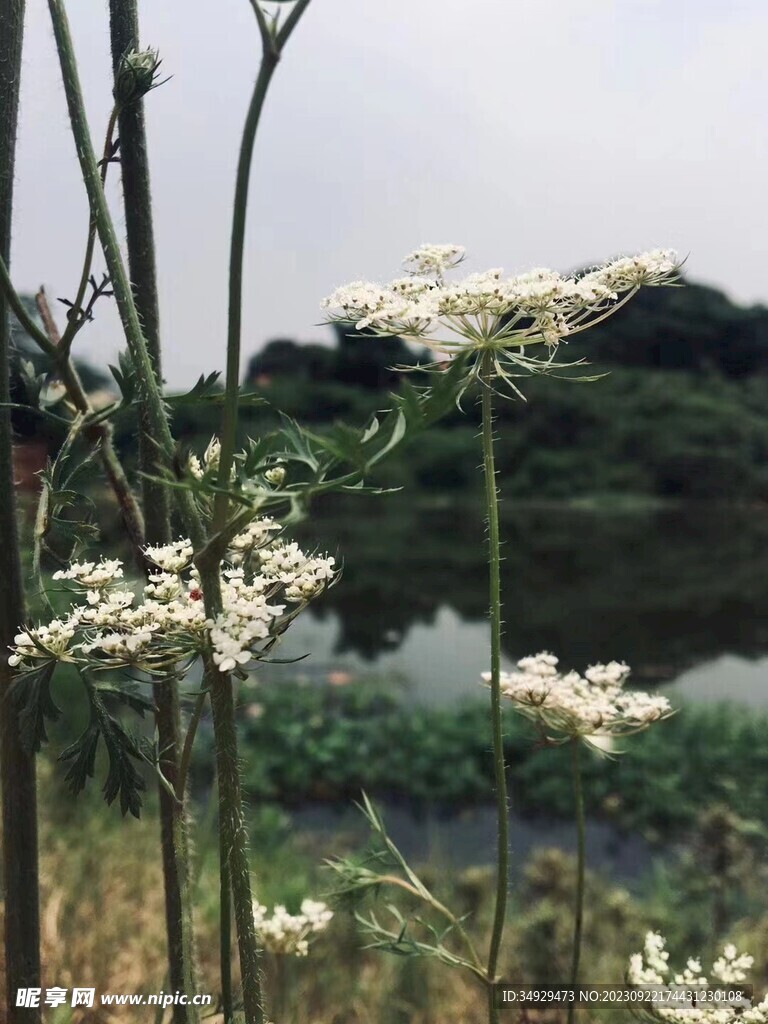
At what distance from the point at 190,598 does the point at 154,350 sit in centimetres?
26

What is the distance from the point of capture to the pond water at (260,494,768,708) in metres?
6.35

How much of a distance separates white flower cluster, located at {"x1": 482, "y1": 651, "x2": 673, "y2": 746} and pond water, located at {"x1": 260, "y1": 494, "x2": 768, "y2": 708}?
4432 millimetres

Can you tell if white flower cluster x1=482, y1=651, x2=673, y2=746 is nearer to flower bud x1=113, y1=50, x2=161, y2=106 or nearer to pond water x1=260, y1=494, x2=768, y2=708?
flower bud x1=113, y1=50, x2=161, y2=106

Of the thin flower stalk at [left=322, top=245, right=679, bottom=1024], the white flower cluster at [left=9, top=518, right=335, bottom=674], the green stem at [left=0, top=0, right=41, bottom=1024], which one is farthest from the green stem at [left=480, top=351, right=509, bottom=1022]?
the green stem at [left=0, top=0, right=41, bottom=1024]

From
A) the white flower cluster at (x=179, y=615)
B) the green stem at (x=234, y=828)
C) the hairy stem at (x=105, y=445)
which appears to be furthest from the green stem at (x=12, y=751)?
the green stem at (x=234, y=828)

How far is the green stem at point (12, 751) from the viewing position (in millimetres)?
771

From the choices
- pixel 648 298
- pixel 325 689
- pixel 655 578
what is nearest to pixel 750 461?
pixel 655 578

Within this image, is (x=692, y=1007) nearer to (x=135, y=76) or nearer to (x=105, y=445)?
(x=105, y=445)

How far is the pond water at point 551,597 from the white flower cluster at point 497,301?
15.2ft

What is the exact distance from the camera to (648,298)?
13.0m

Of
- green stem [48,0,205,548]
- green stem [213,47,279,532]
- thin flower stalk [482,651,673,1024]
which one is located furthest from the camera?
thin flower stalk [482,651,673,1024]

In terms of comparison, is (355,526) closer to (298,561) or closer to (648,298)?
(648,298)

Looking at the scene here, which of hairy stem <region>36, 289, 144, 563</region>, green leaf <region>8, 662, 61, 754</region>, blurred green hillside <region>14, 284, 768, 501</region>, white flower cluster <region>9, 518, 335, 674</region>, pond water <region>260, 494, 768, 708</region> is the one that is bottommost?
pond water <region>260, 494, 768, 708</region>

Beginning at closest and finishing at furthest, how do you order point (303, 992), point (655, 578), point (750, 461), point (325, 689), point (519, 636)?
point (303, 992) → point (325, 689) → point (519, 636) → point (655, 578) → point (750, 461)
